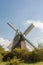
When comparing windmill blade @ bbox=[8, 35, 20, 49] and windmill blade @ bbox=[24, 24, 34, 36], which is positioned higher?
windmill blade @ bbox=[24, 24, 34, 36]

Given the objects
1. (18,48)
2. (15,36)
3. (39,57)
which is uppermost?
(15,36)

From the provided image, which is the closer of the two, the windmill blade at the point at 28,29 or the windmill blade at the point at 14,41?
the windmill blade at the point at 14,41

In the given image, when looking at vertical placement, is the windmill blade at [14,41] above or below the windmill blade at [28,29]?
below

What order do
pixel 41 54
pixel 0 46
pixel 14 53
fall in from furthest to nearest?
pixel 0 46 → pixel 14 53 → pixel 41 54

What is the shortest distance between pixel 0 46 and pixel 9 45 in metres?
2.45

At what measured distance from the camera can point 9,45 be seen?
191 feet

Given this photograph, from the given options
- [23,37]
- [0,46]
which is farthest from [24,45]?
[0,46]

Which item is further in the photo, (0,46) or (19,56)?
(0,46)

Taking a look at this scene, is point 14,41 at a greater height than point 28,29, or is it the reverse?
point 28,29

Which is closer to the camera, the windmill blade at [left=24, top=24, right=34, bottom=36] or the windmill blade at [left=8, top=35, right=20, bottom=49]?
the windmill blade at [left=8, top=35, right=20, bottom=49]

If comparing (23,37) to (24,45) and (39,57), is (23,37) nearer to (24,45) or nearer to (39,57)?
(24,45)

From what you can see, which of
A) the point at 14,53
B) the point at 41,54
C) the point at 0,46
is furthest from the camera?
the point at 0,46

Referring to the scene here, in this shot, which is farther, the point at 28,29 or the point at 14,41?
the point at 28,29

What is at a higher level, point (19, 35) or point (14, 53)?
point (19, 35)
